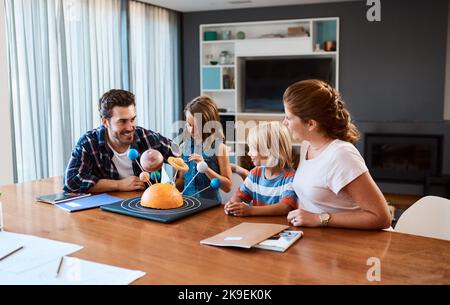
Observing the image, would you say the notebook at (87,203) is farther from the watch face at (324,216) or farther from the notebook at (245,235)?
the watch face at (324,216)

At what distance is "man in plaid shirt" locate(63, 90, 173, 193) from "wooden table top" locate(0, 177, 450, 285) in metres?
0.52

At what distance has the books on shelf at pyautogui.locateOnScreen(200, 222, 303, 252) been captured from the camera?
55.2 inches

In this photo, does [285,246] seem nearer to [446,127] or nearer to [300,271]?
[300,271]

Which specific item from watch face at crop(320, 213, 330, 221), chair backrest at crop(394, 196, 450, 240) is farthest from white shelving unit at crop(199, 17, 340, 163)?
watch face at crop(320, 213, 330, 221)

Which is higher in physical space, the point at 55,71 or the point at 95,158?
the point at 55,71

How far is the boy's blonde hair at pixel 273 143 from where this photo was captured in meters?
1.88

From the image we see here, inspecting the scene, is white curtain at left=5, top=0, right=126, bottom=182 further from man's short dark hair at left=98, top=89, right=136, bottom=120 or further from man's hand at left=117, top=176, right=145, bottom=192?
man's hand at left=117, top=176, right=145, bottom=192

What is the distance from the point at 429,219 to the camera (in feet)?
5.89

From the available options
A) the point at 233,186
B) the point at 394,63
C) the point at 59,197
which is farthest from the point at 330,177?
the point at 394,63

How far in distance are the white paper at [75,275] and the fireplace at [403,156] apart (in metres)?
Answer: 4.64

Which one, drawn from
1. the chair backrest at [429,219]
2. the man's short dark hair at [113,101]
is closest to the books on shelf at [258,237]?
the chair backrest at [429,219]

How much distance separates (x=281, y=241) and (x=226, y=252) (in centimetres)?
18

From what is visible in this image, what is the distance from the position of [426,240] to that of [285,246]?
1.56 ft

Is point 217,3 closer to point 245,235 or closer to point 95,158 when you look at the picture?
point 95,158
